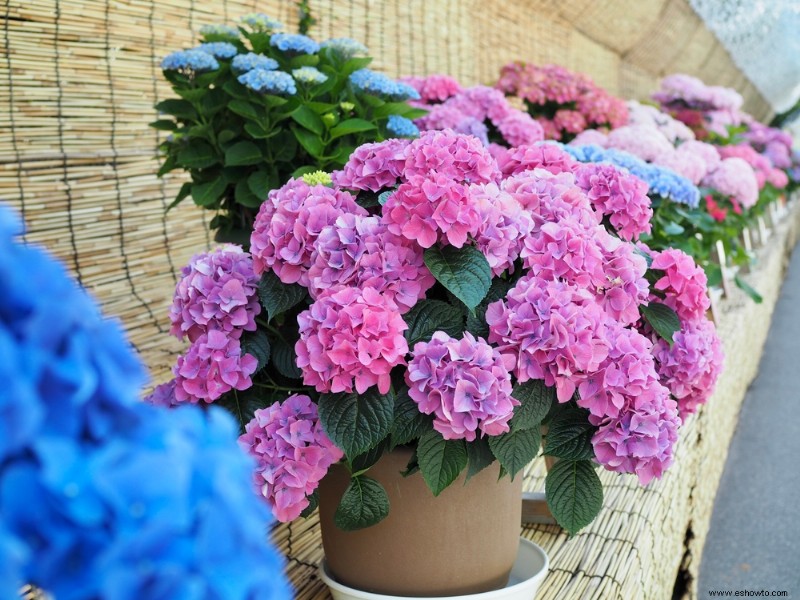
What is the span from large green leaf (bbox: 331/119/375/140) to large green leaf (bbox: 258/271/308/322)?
1.99ft

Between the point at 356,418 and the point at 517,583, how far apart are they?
0.89 feet

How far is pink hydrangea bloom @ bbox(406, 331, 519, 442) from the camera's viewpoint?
0.66m

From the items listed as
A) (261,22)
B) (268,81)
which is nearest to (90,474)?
(268,81)

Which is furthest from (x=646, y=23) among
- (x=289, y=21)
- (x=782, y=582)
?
(x=782, y=582)

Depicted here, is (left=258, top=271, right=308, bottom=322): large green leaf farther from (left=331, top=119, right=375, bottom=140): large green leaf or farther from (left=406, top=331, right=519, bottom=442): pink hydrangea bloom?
(left=331, top=119, right=375, bottom=140): large green leaf

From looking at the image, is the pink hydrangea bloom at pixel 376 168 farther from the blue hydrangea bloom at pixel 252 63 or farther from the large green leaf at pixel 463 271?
the blue hydrangea bloom at pixel 252 63

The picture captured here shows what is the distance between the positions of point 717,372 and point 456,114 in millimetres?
1007

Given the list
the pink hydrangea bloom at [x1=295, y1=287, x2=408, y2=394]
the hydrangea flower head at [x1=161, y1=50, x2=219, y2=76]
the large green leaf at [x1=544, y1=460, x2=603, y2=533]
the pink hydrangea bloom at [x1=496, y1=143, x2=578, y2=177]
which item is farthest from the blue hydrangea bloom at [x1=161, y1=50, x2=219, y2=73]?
the large green leaf at [x1=544, y1=460, x2=603, y2=533]

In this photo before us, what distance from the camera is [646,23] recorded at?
4742 millimetres

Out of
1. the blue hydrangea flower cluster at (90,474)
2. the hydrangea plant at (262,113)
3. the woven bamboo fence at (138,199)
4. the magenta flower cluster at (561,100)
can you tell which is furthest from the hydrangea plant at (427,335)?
the magenta flower cluster at (561,100)

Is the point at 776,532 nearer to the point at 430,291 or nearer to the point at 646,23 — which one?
the point at 430,291

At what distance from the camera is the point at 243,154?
135 centimetres

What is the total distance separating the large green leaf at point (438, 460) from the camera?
70cm

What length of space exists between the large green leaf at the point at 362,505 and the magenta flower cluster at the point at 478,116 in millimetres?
1118
